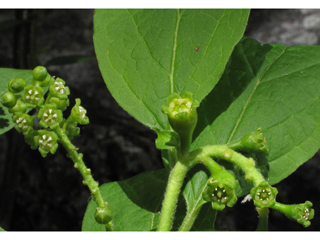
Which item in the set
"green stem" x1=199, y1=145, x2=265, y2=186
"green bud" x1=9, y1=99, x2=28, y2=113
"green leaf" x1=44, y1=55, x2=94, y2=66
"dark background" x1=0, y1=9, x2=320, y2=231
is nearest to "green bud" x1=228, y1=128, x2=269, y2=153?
"green stem" x1=199, y1=145, x2=265, y2=186

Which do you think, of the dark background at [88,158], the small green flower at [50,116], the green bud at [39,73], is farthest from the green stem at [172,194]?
the dark background at [88,158]

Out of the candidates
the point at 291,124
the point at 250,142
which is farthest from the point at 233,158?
the point at 291,124

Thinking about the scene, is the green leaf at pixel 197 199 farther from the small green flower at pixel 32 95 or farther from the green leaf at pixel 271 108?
the small green flower at pixel 32 95

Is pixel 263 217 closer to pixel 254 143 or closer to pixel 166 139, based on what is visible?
pixel 254 143

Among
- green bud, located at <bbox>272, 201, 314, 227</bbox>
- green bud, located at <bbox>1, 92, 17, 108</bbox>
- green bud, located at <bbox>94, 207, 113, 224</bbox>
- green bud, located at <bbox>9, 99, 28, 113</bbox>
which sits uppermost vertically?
green bud, located at <bbox>1, 92, 17, 108</bbox>

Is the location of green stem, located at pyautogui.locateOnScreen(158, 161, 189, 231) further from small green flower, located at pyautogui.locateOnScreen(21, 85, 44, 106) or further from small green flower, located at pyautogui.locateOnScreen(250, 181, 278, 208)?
small green flower, located at pyautogui.locateOnScreen(21, 85, 44, 106)
